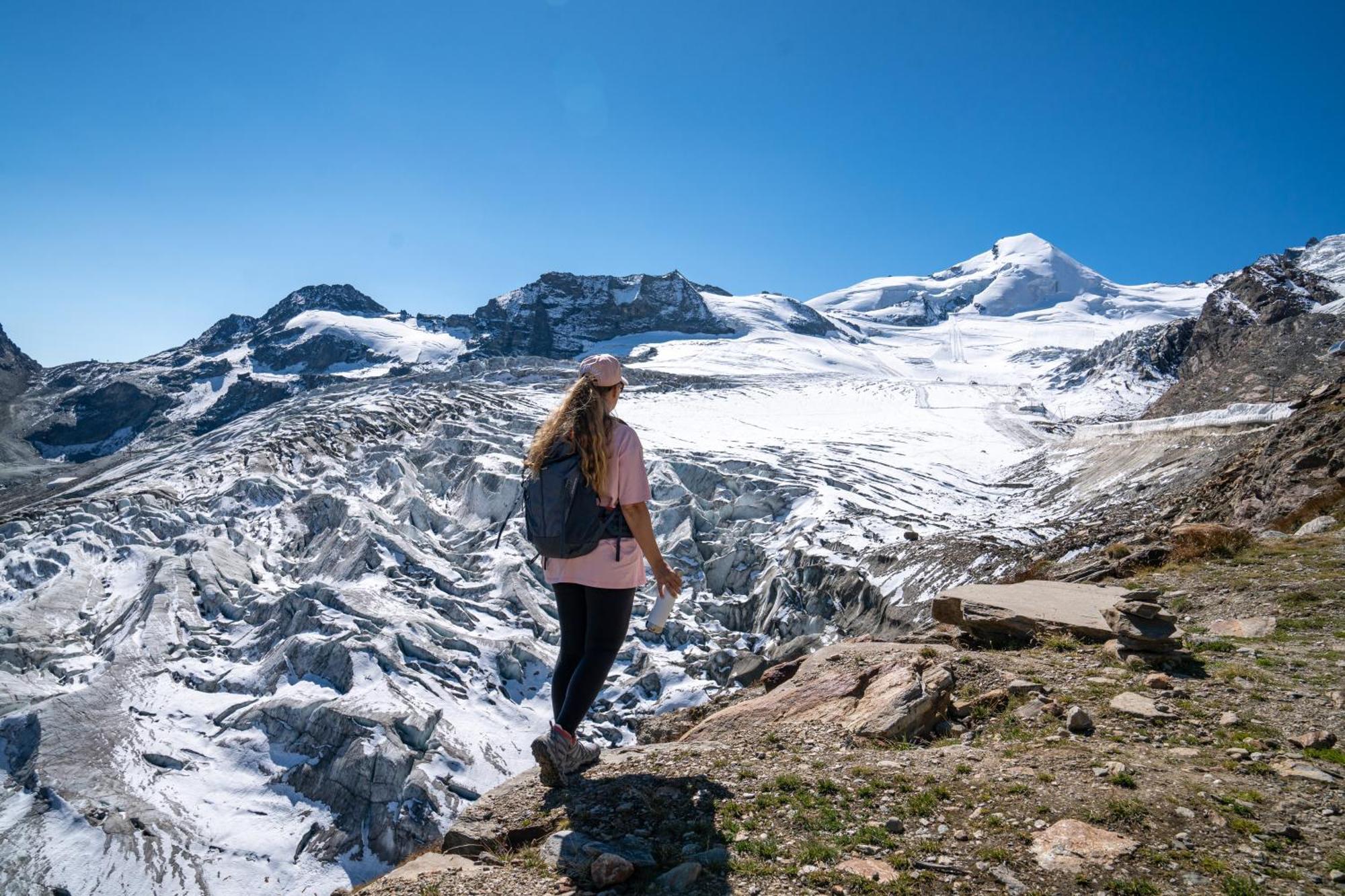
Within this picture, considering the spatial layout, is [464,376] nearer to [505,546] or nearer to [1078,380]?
[505,546]

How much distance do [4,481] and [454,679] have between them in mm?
122210

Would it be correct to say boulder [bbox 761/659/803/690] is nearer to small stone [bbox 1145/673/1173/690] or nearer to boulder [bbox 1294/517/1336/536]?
small stone [bbox 1145/673/1173/690]

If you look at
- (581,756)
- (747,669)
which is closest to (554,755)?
(581,756)

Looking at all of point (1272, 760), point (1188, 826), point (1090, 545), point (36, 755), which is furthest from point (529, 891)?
point (36, 755)

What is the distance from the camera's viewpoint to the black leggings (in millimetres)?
5320

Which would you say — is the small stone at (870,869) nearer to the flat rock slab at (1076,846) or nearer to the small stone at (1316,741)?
the flat rock slab at (1076,846)

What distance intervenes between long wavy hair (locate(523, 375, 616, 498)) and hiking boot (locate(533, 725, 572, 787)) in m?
2.06

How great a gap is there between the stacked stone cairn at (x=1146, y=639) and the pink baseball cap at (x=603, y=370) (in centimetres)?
596

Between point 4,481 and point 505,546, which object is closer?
point 505,546

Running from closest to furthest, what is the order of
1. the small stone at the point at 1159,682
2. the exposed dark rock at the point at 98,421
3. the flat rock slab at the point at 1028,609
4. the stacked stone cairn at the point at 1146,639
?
the small stone at the point at 1159,682
the stacked stone cairn at the point at 1146,639
the flat rock slab at the point at 1028,609
the exposed dark rock at the point at 98,421

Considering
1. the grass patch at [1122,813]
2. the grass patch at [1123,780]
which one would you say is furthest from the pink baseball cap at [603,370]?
the grass patch at [1123,780]

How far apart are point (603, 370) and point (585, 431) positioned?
0.61m

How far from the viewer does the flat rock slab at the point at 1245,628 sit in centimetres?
792

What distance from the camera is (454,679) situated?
115ft
